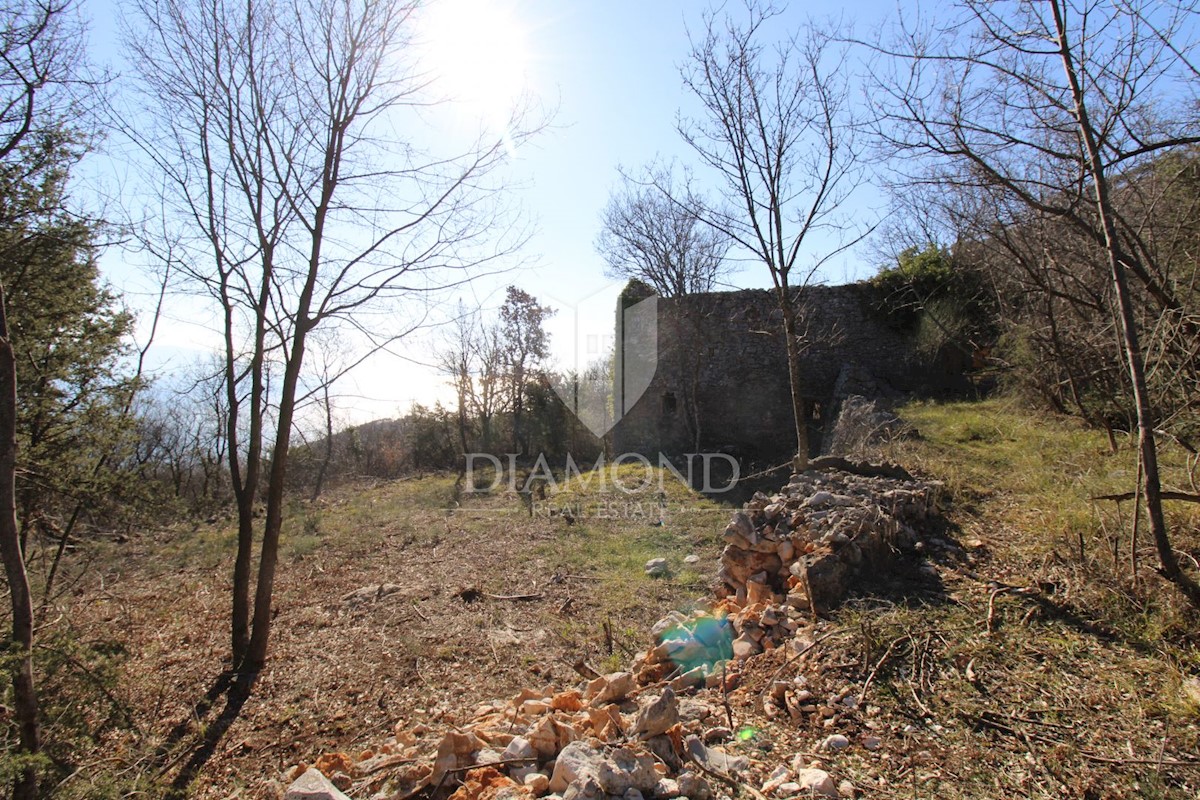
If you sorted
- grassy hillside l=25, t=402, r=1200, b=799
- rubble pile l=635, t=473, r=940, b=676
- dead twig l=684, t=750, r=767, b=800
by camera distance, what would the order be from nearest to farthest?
dead twig l=684, t=750, r=767, b=800, grassy hillside l=25, t=402, r=1200, b=799, rubble pile l=635, t=473, r=940, b=676

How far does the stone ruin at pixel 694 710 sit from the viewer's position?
207 cm

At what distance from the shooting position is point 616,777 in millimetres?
1927

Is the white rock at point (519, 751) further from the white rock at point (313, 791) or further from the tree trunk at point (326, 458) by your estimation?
the tree trunk at point (326, 458)

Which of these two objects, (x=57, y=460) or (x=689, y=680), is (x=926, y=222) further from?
(x=57, y=460)

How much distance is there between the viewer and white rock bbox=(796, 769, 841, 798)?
1982 mm

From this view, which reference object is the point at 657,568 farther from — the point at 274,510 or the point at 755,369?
the point at 755,369

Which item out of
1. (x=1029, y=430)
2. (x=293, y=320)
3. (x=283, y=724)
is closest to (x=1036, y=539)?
(x=1029, y=430)

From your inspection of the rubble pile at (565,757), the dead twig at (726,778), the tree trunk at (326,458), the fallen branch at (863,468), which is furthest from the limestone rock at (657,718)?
the tree trunk at (326,458)

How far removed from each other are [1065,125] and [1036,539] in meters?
2.46

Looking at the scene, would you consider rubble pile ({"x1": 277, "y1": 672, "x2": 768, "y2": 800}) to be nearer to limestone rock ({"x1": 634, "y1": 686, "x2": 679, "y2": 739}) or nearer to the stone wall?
limestone rock ({"x1": 634, "y1": 686, "x2": 679, "y2": 739})

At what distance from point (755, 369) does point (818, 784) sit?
12.4 m

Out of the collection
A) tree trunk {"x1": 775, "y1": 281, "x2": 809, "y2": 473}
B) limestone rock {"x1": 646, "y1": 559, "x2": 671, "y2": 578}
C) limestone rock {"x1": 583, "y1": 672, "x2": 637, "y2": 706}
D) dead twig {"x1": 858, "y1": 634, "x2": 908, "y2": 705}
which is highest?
tree trunk {"x1": 775, "y1": 281, "x2": 809, "y2": 473}

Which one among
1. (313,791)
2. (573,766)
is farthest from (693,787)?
(313,791)

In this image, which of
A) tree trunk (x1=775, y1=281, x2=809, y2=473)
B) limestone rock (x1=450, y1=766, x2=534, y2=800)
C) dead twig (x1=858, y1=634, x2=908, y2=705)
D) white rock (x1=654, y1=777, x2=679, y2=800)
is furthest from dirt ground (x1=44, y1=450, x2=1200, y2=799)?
tree trunk (x1=775, y1=281, x2=809, y2=473)
